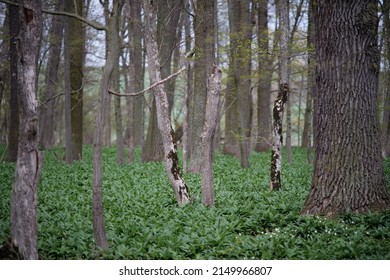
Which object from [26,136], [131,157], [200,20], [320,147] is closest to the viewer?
[26,136]

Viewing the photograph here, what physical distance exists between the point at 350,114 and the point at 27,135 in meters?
5.09

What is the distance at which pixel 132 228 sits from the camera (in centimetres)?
686

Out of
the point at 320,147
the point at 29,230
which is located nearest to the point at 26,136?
the point at 29,230

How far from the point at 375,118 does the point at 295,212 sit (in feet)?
7.20

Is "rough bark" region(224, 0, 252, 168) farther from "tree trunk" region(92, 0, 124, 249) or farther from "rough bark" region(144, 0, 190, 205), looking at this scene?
"tree trunk" region(92, 0, 124, 249)

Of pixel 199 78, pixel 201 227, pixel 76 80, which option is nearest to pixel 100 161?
pixel 201 227

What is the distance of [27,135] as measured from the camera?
4969mm

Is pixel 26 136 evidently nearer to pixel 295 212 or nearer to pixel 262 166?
pixel 295 212

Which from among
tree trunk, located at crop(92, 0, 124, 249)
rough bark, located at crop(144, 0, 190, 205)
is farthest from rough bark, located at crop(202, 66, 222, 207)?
tree trunk, located at crop(92, 0, 124, 249)

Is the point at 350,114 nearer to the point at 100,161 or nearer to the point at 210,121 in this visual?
the point at 210,121

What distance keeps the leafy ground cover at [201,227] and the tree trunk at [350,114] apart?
0.43 meters

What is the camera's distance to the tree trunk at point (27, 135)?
4984mm

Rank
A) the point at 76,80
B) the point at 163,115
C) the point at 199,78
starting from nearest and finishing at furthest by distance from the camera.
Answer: the point at 163,115 → the point at 199,78 → the point at 76,80

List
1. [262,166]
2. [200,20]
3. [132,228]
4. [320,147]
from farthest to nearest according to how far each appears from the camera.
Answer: [262,166] → [200,20] → [320,147] → [132,228]
